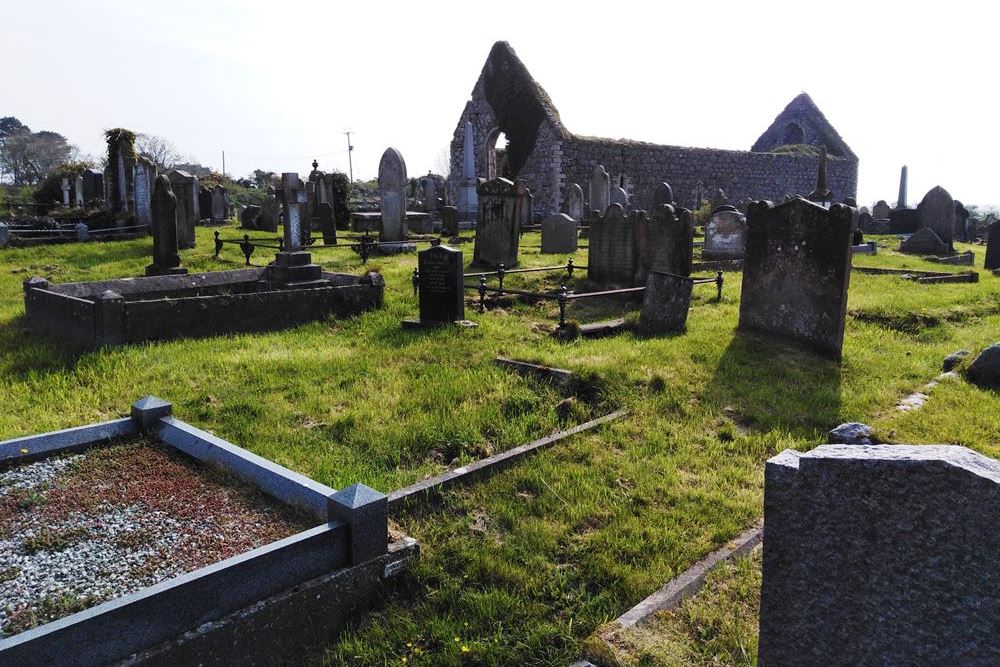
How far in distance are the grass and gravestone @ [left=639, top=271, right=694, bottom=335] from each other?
0.37 metres

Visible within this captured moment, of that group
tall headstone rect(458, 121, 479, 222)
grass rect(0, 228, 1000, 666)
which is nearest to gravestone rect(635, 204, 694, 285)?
grass rect(0, 228, 1000, 666)

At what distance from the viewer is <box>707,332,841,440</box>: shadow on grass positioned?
5484 millimetres

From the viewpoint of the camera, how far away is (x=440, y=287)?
849 centimetres

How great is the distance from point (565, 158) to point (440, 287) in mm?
21896

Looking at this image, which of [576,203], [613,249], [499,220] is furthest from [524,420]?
[576,203]

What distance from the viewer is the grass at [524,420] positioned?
10.5 ft

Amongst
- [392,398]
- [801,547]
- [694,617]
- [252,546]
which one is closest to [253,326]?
[392,398]

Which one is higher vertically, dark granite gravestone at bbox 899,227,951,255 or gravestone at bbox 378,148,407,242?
gravestone at bbox 378,148,407,242

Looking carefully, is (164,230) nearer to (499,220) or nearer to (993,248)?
(499,220)

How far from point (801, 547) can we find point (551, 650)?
1369mm

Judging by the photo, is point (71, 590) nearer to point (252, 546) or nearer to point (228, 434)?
point (252, 546)

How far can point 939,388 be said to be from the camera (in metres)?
6.20

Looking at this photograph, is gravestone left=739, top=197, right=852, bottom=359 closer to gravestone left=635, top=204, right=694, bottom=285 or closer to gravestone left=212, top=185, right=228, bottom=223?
gravestone left=635, top=204, right=694, bottom=285

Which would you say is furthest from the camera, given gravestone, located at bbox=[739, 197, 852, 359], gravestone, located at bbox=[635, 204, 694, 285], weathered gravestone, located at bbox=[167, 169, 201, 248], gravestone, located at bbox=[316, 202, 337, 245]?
gravestone, located at bbox=[316, 202, 337, 245]
